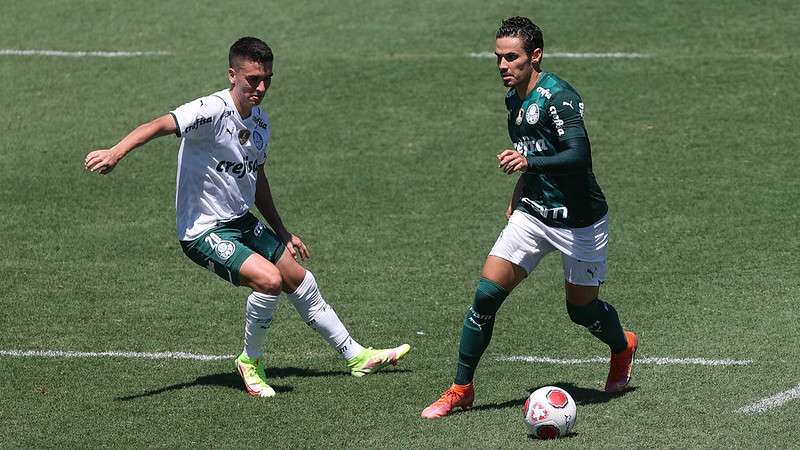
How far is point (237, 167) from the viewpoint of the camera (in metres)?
9.30

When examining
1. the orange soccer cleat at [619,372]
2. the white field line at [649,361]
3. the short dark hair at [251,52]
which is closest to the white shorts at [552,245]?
the orange soccer cleat at [619,372]

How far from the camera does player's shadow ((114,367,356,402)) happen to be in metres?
9.34

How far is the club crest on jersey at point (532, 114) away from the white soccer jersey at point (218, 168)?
200 centimetres

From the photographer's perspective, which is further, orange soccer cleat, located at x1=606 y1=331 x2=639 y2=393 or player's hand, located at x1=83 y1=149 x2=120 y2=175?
orange soccer cleat, located at x1=606 y1=331 x2=639 y2=393

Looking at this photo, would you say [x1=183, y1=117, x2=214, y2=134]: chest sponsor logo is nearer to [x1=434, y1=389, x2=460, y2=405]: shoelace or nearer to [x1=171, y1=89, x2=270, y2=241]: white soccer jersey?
[x1=171, y1=89, x2=270, y2=241]: white soccer jersey

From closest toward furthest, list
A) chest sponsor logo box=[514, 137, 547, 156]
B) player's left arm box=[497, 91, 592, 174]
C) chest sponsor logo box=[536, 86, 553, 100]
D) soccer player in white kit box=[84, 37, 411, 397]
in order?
player's left arm box=[497, 91, 592, 174], chest sponsor logo box=[536, 86, 553, 100], chest sponsor logo box=[514, 137, 547, 156], soccer player in white kit box=[84, 37, 411, 397]

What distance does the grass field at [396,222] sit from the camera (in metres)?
8.85

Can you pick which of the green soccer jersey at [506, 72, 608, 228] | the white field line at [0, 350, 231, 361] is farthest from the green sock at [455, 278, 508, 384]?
the white field line at [0, 350, 231, 361]

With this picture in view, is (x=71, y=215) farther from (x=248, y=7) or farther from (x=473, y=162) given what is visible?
(x=248, y=7)

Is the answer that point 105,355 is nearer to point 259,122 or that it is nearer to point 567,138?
point 259,122

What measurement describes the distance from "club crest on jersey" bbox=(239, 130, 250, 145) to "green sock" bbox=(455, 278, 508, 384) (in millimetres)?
1946

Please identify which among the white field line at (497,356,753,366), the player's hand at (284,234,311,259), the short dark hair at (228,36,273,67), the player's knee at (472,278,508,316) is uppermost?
the short dark hair at (228,36,273,67)

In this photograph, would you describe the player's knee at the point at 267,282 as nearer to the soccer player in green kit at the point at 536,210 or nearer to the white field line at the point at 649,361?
the soccer player in green kit at the point at 536,210

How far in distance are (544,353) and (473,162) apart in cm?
558
